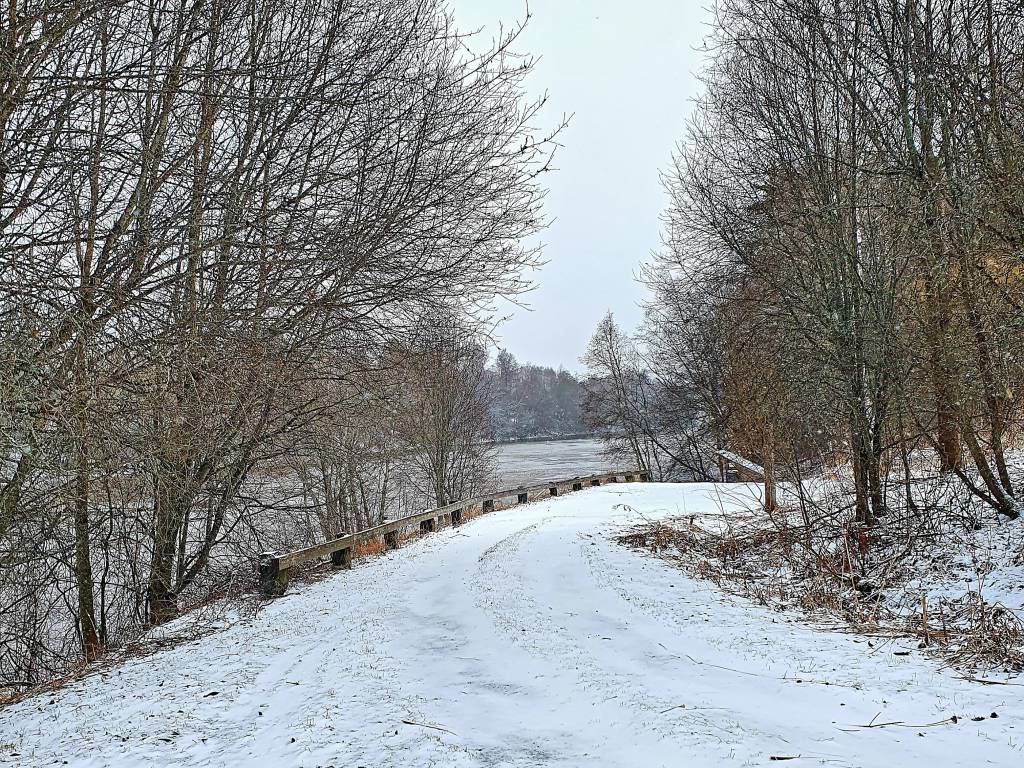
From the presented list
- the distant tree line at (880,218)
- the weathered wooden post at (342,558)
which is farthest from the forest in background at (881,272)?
the weathered wooden post at (342,558)

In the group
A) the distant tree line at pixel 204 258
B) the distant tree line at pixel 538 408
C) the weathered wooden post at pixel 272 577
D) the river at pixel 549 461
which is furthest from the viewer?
the distant tree line at pixel 538 408

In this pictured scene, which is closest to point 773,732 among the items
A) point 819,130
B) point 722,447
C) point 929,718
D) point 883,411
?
point 929,718

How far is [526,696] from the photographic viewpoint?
4.18 metres

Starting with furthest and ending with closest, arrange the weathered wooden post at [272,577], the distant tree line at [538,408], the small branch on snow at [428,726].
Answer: the distant tree line at [538,408] → the weathered wooden post at [272,577] → the small branch on snow at [428,726]

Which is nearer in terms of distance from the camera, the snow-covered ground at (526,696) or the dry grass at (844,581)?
the snow-covered ground at (526,696)

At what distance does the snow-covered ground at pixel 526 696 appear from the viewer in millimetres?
3352

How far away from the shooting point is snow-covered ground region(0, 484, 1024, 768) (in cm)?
335

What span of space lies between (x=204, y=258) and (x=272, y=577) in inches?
164

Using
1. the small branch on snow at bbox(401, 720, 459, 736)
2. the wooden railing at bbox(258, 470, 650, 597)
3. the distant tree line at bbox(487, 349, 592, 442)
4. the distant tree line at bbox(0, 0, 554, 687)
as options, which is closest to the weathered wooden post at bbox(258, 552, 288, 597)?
the wooden railing at bbox(258, 470, 650, 597)

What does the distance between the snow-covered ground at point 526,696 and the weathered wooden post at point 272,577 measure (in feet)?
3.54

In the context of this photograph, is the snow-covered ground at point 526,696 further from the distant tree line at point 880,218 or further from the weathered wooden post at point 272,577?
the distant tree line at point 880,218

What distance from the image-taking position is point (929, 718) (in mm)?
3494

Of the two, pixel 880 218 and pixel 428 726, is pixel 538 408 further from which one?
pixel 428 726

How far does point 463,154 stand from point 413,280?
1575 mm
